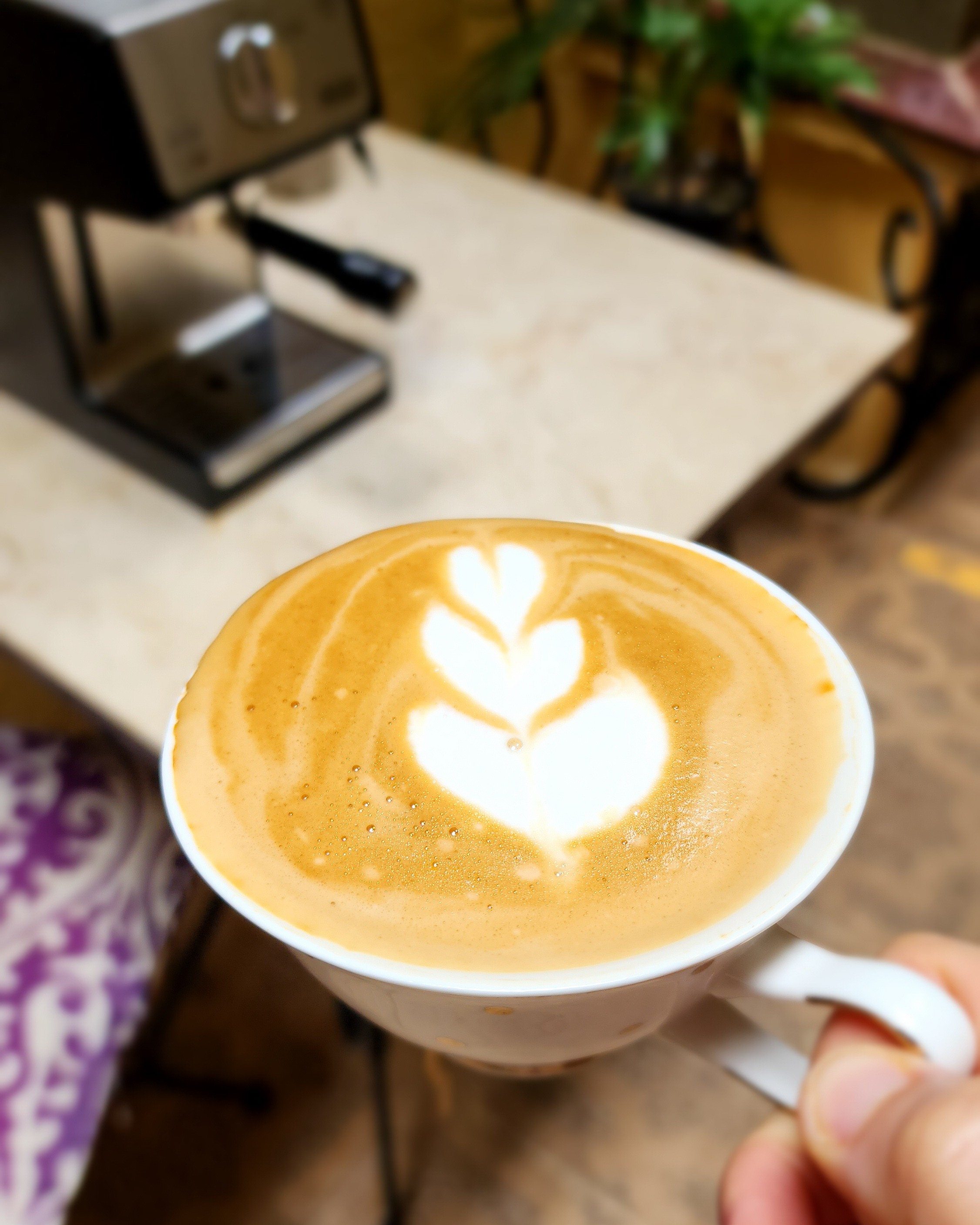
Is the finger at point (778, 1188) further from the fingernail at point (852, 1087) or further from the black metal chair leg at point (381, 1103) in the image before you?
the black metal chair leg at point (381, 1103)

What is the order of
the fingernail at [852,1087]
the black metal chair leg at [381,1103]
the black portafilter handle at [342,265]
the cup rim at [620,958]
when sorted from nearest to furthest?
the cup rim at [620,958]
the fingernail at [852,1087]
the black portafilter handle at [342,265]
the black metal chair leg at [381,1103]

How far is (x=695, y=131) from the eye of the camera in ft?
5.85

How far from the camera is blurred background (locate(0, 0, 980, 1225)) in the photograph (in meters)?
0.65

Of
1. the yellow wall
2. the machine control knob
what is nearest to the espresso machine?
the machine control knob

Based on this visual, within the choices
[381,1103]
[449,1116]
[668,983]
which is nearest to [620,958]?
[668,983]

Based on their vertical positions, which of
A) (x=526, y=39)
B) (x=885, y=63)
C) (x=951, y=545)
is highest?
(x=526, y=39)

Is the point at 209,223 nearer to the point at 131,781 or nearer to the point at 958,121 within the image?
the point at 131,781

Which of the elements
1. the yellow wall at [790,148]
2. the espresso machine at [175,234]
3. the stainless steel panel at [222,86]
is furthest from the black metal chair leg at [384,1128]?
the yellow wall at [790,148]

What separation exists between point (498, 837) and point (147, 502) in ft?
1.66

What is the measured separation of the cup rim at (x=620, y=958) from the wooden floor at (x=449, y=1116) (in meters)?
0.66

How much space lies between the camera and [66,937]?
2.20ft

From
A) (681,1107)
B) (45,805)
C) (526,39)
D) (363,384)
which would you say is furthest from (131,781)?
(526,39)

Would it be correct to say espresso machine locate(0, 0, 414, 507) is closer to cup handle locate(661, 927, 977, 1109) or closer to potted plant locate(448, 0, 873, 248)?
cup handle locate(661, 927, 977, 1109)

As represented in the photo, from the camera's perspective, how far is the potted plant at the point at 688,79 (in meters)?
1.34
